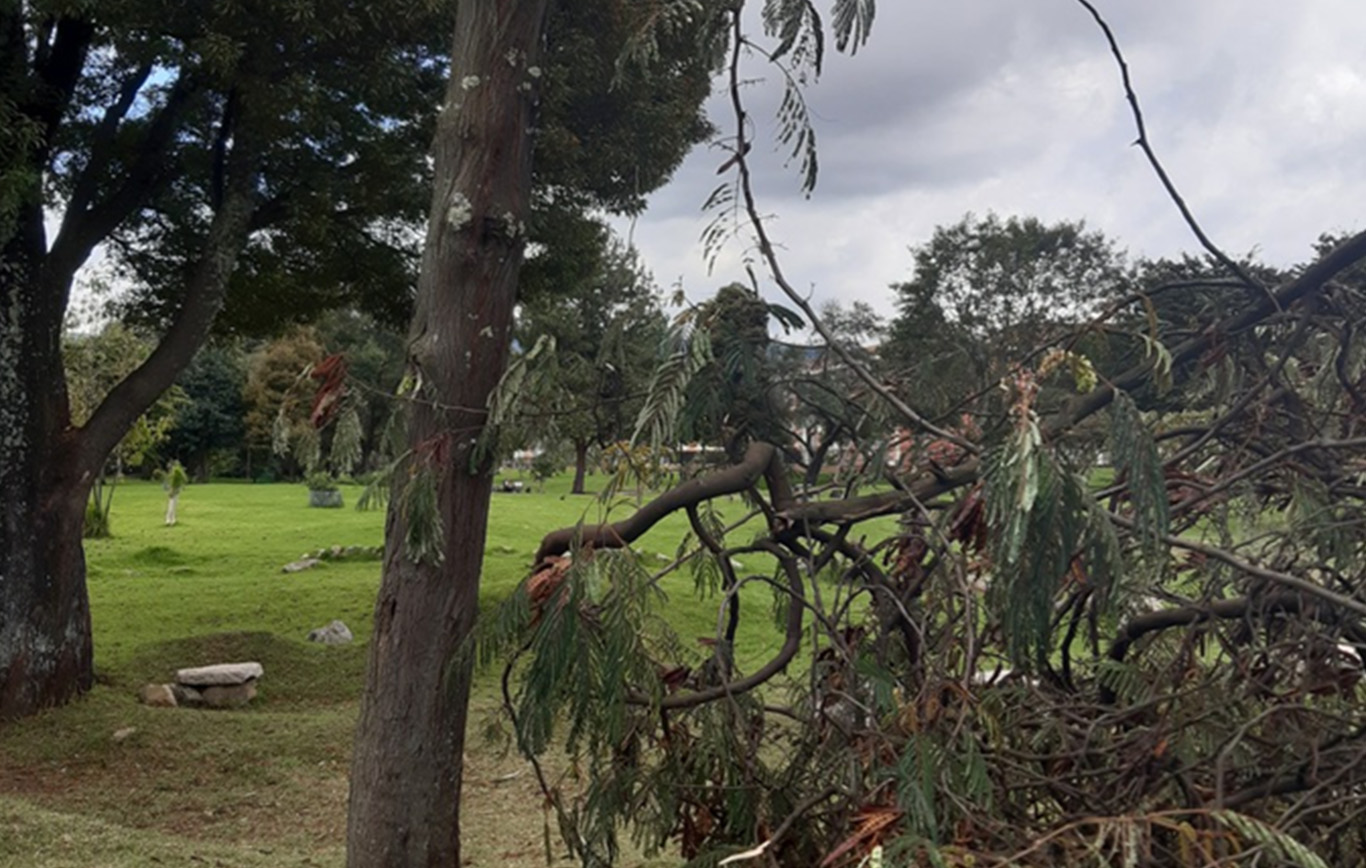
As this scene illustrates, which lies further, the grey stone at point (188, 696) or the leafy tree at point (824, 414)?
the grey stone at point (188, 696)

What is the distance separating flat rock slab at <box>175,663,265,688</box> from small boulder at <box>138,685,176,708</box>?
170mm

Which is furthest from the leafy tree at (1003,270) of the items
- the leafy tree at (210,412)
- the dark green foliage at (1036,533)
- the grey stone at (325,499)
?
the leafy tree at (210,412)

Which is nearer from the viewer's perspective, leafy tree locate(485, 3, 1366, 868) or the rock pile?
leafy tree locate(485, 3, 1366, 868)

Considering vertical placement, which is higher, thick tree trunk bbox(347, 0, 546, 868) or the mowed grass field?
thick tree trunk bbox(347, 0, 546, 868)

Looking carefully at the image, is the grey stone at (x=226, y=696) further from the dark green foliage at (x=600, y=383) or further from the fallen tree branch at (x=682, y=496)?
the fallen tree branch at (x=682, y=496)

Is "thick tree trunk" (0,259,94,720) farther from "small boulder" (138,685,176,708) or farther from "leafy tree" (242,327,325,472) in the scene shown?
"leafy tree" (242,327,325,472)

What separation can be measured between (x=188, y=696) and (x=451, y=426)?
5.90 m

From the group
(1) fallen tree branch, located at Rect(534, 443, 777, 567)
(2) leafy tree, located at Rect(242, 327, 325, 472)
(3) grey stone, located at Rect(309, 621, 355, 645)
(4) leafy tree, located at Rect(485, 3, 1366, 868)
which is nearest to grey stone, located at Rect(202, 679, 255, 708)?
(3) grey stone, located at Rect(309, 621, 355, 645)

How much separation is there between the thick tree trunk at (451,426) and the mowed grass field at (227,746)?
214 millimetres

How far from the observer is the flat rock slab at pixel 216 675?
7598mm

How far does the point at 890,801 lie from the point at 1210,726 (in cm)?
62

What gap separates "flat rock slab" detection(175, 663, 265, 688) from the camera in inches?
299

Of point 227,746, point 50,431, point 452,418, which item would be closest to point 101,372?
point 50,431

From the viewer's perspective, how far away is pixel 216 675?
301 inches
